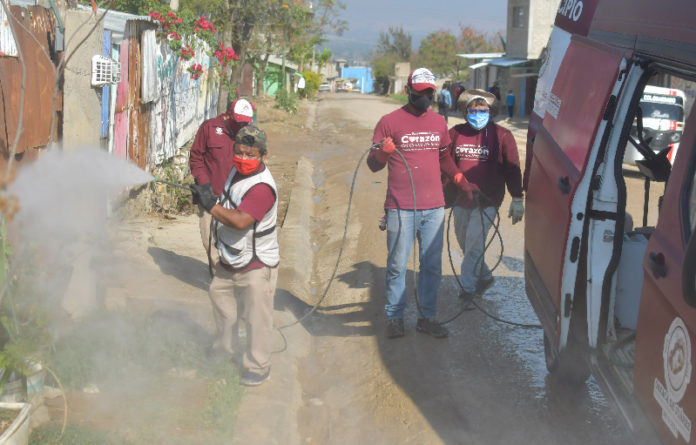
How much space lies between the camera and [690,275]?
2852 millimetres

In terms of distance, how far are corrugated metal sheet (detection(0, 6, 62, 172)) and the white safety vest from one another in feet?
5.18

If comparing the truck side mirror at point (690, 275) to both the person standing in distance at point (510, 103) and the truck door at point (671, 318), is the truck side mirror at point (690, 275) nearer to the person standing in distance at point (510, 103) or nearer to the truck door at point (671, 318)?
the truck door at point (671, 318)

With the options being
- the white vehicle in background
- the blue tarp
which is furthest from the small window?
the blue tarp

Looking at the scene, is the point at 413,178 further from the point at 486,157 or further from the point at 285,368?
the point at 285,368

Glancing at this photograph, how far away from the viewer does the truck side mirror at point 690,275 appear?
2.84 m

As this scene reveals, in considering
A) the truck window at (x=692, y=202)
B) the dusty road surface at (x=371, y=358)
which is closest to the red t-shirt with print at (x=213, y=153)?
the dusty road surface at (x=371, y=358)

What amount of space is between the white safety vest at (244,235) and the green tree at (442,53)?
216 feet

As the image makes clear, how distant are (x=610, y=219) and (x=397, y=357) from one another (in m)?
2.33

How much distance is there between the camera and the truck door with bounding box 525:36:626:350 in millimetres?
4254

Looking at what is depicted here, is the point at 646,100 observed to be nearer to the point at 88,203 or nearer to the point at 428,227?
the point at 428,227

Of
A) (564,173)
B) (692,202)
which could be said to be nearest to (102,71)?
(564,173)

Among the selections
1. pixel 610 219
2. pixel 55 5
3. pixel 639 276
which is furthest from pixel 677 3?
pixel 55 5

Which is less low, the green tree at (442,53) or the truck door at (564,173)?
the green tree at (442,53)

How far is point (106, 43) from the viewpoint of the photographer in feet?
26.8
